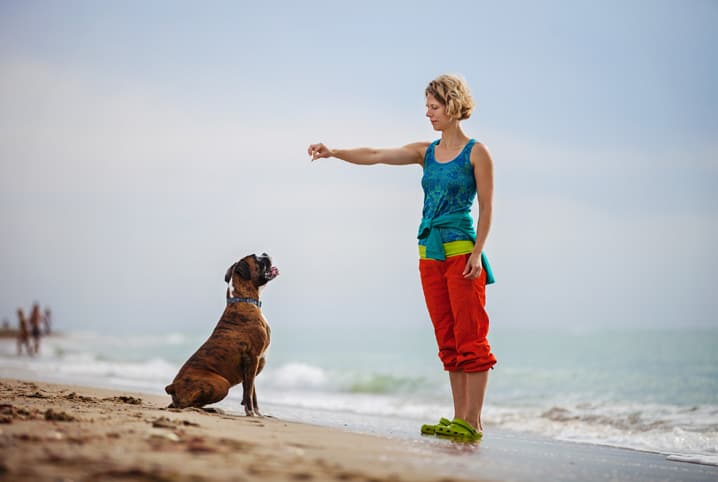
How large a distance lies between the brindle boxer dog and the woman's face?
1759 mm

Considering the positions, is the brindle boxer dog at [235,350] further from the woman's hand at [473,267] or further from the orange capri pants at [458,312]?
the woman's hand at [473,267]

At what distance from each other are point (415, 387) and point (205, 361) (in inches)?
379

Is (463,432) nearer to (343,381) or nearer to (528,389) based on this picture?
(528,389)

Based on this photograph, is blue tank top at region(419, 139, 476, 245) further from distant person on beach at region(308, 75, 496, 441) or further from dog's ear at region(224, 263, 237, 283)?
dog's ear at region(224, 263, 237, 283)

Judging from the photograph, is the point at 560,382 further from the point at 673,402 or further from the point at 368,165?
the point at 368,165

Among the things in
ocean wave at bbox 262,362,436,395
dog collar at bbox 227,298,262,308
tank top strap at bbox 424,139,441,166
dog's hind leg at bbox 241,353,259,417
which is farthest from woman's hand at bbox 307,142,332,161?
ocean wave at bbox 262,362,436,395

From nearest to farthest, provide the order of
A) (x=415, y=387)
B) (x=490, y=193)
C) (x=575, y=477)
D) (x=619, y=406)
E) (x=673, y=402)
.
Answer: (x=575, y=477) < (x=490, y=193) < (x=619, y=406) < (x=673, y=402) < (x=415, y=387)

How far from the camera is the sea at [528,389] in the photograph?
25.0ft

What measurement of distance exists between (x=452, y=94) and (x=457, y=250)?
1.03m

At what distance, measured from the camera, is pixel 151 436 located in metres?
3.60

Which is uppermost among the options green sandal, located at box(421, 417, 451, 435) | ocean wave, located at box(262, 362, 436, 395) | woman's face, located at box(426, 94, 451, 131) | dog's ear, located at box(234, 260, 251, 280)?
woman's face, located at box(426, 94, 451, 131)

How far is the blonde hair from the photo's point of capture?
5000mm

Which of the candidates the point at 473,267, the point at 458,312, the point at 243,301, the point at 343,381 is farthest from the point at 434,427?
the point at 343,381

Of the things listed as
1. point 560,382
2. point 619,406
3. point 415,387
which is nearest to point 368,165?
point 619,406
